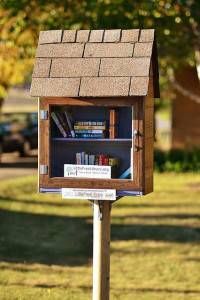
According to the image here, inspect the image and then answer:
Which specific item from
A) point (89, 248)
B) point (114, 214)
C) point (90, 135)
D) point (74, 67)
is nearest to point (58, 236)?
point (89, 248)

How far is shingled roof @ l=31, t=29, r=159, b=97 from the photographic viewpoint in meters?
7.31

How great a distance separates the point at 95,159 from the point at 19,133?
23544mm

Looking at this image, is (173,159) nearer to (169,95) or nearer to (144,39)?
(169,95)

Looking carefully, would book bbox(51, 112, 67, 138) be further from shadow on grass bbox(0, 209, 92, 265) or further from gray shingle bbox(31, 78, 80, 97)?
shadow on grass bbox(0, 209, 92, 265)

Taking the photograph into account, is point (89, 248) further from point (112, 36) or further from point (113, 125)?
point (112, 36)

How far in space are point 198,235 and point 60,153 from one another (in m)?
6.90

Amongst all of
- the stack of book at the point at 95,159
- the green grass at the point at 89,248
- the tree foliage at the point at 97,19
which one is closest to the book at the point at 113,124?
the stack of book at the point at 95,159

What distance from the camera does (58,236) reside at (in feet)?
46.1

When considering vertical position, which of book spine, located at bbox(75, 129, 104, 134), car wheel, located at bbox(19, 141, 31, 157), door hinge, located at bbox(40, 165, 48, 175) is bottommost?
door hinge, located at bbox(40, 165, 48, 175)

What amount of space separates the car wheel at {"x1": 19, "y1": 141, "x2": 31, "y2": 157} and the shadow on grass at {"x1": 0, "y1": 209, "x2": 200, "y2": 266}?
14823 mm

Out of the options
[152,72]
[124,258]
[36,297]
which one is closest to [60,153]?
[152,72]

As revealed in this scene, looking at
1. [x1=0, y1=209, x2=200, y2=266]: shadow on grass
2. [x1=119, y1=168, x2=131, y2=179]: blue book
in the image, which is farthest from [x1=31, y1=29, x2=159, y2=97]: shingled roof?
[x1=0, y1=209, x2=200, y2=266]: shadow on grass

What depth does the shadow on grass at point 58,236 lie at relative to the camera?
12.4m

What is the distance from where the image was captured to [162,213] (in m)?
16.6
